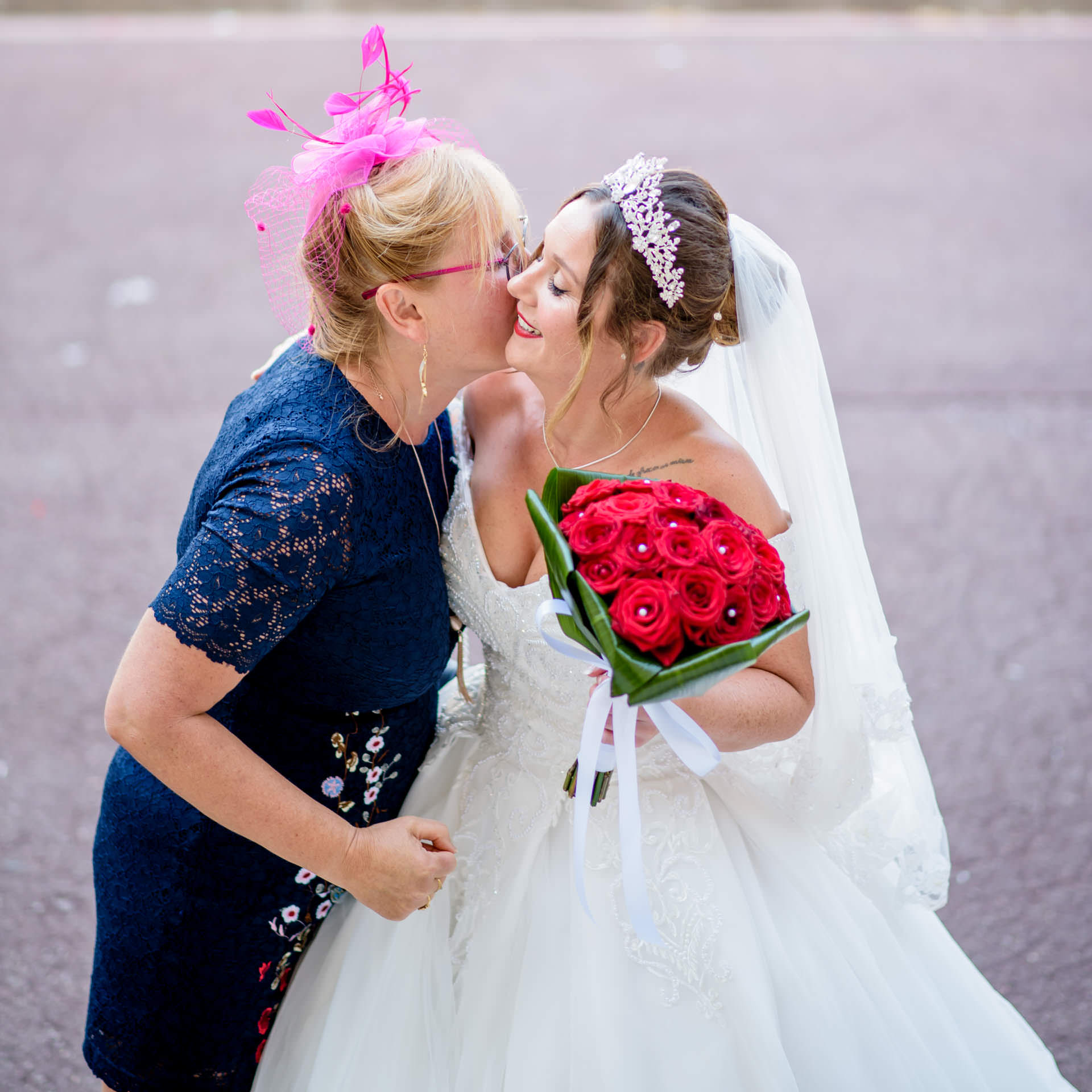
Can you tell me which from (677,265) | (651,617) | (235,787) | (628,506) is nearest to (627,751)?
(651,617)

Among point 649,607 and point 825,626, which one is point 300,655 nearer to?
point 649,607

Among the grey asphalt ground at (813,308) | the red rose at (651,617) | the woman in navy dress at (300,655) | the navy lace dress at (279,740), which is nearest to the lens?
the red rose at (651,617)

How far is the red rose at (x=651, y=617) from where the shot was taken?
4.89 feet

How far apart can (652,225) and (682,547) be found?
2.56 ft

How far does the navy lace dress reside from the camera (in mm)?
1853

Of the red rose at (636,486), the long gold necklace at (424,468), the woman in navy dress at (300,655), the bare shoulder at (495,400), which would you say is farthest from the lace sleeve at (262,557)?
the bare shoulder at (495,400)

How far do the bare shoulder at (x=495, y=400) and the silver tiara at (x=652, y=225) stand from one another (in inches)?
19.7

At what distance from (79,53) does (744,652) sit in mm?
10881

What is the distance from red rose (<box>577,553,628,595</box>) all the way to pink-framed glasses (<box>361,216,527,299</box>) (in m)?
0.70

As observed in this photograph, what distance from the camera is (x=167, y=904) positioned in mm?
2051

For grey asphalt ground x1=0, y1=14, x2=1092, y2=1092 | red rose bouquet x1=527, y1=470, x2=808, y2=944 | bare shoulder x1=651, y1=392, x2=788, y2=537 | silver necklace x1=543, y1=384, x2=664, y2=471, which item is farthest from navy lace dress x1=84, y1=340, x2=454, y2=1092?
grey asphalt ground x1=0, y1=14, x2=1092, y2=1092

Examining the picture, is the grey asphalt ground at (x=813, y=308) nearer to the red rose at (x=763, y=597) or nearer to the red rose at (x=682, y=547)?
the red rose at (x=763, y=597)

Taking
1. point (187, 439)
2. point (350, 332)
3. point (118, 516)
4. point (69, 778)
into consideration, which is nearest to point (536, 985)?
point (350, 332)

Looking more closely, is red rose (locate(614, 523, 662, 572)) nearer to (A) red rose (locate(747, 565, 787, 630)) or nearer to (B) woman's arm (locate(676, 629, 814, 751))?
(A) red rose (locate(747, 565, 787, 630))
